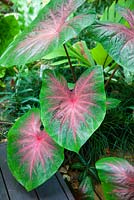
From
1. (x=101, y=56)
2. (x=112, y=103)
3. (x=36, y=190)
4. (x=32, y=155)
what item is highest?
(x=101, y=56)

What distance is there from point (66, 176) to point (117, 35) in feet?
3.19

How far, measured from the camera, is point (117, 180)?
1.56 m

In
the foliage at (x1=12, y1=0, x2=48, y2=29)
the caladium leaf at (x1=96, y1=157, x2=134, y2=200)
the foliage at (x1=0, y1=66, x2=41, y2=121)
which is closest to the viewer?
the caladium leaf at (x1=96, y1=157, x2=134, y2=200)

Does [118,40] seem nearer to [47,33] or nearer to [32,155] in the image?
[47,33]

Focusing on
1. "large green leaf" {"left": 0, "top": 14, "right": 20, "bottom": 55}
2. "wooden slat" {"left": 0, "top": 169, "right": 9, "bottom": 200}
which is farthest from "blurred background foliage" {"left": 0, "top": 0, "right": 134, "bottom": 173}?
"wooden slat" {"left": 0, "top": 169, "right": 9, "bottom": 200}

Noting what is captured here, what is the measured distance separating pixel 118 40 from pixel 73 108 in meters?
0.41

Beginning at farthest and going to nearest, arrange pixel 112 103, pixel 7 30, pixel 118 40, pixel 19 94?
pixel 7 30, pixel 19 94, pixel 112 103, pixel 118 40

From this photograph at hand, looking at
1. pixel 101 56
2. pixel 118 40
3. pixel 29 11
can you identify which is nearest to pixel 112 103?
pixel 101 56

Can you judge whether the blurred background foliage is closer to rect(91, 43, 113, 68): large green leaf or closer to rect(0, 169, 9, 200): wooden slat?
rect(91, 43, 113, 68): large green leaf

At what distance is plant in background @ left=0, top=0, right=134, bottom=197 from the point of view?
1.50 metres

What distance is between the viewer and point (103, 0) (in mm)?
3248

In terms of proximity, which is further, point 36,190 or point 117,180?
point 36,190

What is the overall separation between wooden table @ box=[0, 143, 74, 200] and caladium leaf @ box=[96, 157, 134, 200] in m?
0.22

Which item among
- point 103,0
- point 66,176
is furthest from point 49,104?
point 103,0
